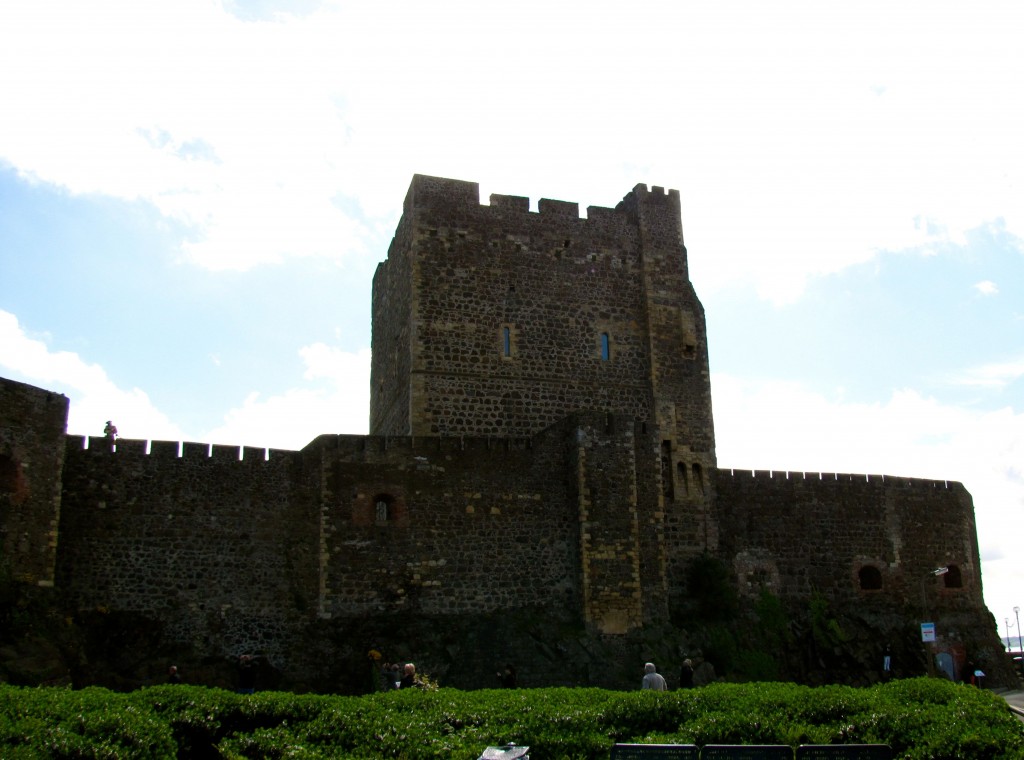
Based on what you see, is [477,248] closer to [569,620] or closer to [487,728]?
[569,620]

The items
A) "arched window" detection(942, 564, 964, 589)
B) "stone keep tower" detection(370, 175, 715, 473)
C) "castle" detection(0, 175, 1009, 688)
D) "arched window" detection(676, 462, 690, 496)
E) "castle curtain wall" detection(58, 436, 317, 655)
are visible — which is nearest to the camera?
"castle curtain wall" detection(58, 436, 317, 655)

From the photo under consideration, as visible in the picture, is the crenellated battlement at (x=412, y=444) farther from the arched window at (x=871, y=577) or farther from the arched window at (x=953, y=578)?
the arched window at (x=953, y=578)

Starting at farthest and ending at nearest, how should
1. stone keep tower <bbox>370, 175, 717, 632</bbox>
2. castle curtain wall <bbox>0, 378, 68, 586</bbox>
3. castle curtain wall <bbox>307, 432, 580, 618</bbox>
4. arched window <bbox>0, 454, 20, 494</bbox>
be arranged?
stone keep tower <bbox>370, 175, 717, 632</bbox> → castle curtain wall <bbox>307, 432, 580, 618</bbox> → arched window <bbox>0, 454, 20, 494</bbox> → castle curtain wall <bbox>0, 378, 68, 586</bbox>

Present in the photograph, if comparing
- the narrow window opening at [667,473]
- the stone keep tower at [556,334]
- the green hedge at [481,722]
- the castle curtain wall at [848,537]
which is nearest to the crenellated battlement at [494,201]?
the stone keep tower at [556,334]

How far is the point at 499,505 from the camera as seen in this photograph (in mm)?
24047

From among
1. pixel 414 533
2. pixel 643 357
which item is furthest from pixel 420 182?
pixel 414 533

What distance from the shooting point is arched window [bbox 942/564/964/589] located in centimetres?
3086

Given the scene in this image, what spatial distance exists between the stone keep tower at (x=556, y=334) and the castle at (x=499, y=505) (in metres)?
0.06

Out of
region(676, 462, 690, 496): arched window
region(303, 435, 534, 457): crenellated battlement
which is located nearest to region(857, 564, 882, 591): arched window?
region(676, 462, 690, 496): arched window

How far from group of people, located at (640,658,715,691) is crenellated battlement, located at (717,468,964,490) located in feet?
19.4

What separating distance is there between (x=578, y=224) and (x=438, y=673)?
43.8 feet

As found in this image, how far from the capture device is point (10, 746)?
1148 cm

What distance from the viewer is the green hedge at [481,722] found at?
12781 millimetres

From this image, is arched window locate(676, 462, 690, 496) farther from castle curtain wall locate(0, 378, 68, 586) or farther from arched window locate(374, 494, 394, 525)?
castle curtain wall locate(0, 378, 68, 586)
